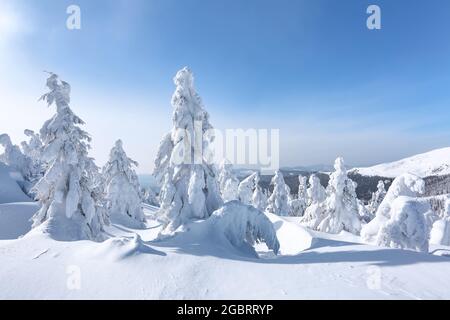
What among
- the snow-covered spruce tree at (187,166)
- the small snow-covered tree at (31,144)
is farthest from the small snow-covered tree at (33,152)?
the snow-covered spruce tree at (187,166)

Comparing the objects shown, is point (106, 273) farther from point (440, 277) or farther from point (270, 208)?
point (270, 208)

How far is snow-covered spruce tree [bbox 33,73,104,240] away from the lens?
16.8 meters

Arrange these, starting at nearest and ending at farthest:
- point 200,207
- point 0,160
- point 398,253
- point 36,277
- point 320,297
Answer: point 320,297 → point 36,277 → point 398,253 → point 200,207 → point 0,160

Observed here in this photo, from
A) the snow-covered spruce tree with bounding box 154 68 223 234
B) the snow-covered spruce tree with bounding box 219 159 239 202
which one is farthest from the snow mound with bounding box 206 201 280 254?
the snow-covered spruce tree with bounding box 219 159 239 202

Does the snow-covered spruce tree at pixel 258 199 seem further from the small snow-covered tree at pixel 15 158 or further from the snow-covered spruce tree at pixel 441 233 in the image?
the small snow-covered tree at pixel 15 158

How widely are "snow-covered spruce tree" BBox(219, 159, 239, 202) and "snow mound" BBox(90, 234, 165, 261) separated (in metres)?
37.0

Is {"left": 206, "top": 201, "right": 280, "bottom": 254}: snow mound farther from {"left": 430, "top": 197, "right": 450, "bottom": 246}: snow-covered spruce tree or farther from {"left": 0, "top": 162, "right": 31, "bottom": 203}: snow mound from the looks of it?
{"left": 0, "top": 162, "right": 31, "bottom": 203}: snow mound

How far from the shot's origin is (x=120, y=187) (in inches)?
1496

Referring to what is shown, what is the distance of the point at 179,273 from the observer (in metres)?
9.82

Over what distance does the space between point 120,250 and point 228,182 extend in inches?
1543

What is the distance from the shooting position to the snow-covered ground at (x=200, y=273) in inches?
327

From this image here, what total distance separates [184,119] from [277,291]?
12006mm

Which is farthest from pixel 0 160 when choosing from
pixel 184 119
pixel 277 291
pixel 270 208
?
pixel 277 291

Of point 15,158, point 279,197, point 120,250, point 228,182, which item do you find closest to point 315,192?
point 279,197
